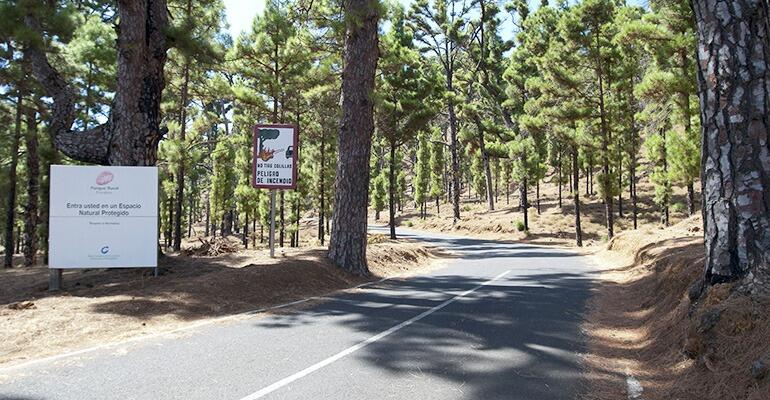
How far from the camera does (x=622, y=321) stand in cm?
836

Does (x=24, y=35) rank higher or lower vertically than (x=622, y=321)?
higher

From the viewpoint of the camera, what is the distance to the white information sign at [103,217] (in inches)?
372

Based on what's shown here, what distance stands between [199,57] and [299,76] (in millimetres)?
8253

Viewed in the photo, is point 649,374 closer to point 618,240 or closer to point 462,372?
point 462,372

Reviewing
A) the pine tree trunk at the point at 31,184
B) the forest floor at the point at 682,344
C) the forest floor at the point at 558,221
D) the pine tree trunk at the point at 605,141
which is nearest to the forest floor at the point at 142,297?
the forest floor at the point at 682,344

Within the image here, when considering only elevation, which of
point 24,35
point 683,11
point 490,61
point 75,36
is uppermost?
point 490,61

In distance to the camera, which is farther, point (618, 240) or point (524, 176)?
point (524, 176)

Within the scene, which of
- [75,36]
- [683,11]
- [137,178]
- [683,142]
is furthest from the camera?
[683,142]

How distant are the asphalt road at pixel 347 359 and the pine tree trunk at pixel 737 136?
2.10 m

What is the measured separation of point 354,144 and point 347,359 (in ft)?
27.9

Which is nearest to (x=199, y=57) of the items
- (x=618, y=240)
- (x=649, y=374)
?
(x=649, y=374)

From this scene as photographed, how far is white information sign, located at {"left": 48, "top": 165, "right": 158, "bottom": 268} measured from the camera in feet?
31.0

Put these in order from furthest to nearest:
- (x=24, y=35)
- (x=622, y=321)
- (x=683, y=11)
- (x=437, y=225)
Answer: (x=437, y=225)
(x=683, y=11)
(x=24, y=35)
(x=622, y=321)

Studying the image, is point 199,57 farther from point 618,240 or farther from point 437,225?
point 437,225
